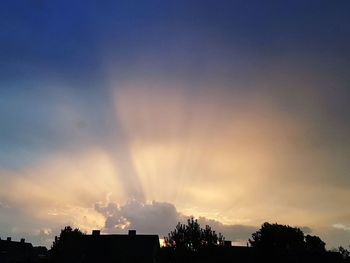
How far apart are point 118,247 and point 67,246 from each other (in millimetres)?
8590

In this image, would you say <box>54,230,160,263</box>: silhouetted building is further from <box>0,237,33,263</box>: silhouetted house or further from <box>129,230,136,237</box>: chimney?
<box>0,237,33,263</box>: silhouetted house

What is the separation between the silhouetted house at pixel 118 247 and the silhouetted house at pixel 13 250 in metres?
42.9

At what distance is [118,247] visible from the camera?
69812 mm

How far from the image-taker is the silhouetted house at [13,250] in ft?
351

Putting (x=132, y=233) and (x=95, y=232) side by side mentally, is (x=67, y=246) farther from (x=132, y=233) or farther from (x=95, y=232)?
(x=132, y=233)

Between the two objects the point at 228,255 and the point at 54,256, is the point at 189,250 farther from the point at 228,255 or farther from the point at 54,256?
the point at 54,256

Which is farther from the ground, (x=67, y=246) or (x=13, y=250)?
(x=13, y=250)

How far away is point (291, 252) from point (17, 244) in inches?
3102

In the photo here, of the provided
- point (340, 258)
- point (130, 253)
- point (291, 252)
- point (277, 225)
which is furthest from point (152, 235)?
point (277, 225)

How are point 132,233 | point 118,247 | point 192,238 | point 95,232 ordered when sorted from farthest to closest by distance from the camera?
point 95,232 < point 132,233 < point 118,247 < point 192,238

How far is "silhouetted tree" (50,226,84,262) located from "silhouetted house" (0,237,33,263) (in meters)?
40.3

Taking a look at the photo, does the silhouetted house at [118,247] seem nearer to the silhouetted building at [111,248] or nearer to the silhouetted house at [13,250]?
the silhouetted building at [111,248]

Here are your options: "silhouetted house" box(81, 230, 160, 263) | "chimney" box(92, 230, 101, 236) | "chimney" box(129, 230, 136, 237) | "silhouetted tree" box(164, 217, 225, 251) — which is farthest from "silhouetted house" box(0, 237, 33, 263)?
"silhouetted tree" box(164, 217, 225, 251)

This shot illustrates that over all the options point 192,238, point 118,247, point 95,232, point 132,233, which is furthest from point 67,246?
point 192,238
